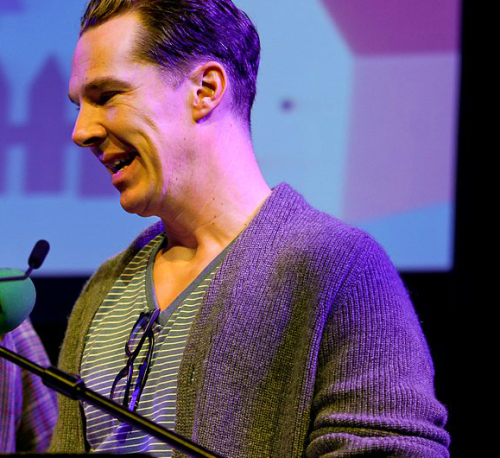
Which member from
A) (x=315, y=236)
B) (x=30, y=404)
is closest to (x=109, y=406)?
(x=315, y=236)

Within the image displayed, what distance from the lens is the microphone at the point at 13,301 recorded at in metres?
1.17

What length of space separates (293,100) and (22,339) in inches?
41.6

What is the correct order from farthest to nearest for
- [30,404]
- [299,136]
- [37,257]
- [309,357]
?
[299,136], [30,404], [309,357], [37,257]

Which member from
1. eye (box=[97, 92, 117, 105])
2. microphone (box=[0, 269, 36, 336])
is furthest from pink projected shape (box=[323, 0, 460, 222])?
microphone (box=[0, 269, 36, 336])

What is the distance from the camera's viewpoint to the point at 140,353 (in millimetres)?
1486

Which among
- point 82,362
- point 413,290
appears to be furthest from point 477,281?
point 82,362

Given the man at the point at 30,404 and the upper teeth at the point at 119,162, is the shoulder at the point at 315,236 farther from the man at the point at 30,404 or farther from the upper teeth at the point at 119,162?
the man at the point at 30,404

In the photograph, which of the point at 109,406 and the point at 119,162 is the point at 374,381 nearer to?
the point at 109,406

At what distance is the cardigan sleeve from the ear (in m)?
0.44

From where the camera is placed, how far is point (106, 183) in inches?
97.3

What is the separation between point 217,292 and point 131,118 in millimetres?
365

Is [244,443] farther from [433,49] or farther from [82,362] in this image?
[433,49]

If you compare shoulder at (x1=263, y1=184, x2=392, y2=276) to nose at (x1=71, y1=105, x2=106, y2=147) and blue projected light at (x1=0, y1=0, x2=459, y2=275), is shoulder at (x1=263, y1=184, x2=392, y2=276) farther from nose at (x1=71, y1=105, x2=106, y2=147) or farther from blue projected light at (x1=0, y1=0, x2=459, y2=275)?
blue projected light at (x1=0, y1=0, x2=459, y2=275)

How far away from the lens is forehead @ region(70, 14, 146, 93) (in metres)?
1.50
